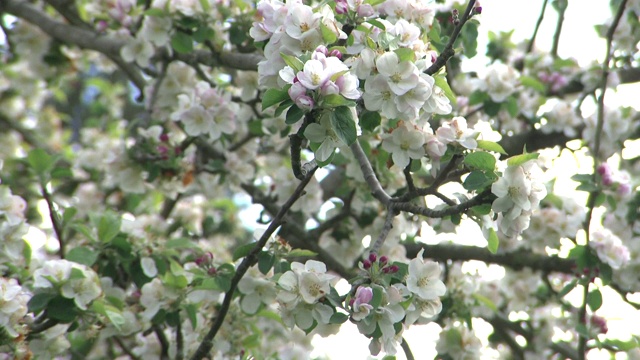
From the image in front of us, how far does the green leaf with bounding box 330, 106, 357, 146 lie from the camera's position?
1.34 metres

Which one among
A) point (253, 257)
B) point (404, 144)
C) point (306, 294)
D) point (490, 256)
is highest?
point (404, 144)

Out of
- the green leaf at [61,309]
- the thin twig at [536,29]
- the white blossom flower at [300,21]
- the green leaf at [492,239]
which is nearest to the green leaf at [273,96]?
the white blossom flower at [300,21]

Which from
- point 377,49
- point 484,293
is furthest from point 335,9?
point 484,293

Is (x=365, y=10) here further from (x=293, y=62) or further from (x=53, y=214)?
(x=53, y=214)

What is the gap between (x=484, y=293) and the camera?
2.99 meters

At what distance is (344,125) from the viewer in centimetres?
134

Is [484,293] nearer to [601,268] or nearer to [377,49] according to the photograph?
[601,268]

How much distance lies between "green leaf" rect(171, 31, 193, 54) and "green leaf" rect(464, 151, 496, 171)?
128cm

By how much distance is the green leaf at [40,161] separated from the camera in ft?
7.27

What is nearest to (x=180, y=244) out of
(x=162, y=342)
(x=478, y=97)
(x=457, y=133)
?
(x=162, y=342)

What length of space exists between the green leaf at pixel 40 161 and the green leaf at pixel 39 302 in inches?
21.6

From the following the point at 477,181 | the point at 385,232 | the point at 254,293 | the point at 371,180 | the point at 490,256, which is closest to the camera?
the point at 477,181

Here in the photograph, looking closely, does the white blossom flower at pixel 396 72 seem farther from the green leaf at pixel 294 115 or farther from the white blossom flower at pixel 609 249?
the white blossom flower at pixel 609 249

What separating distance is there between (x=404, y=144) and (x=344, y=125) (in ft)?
1.03
